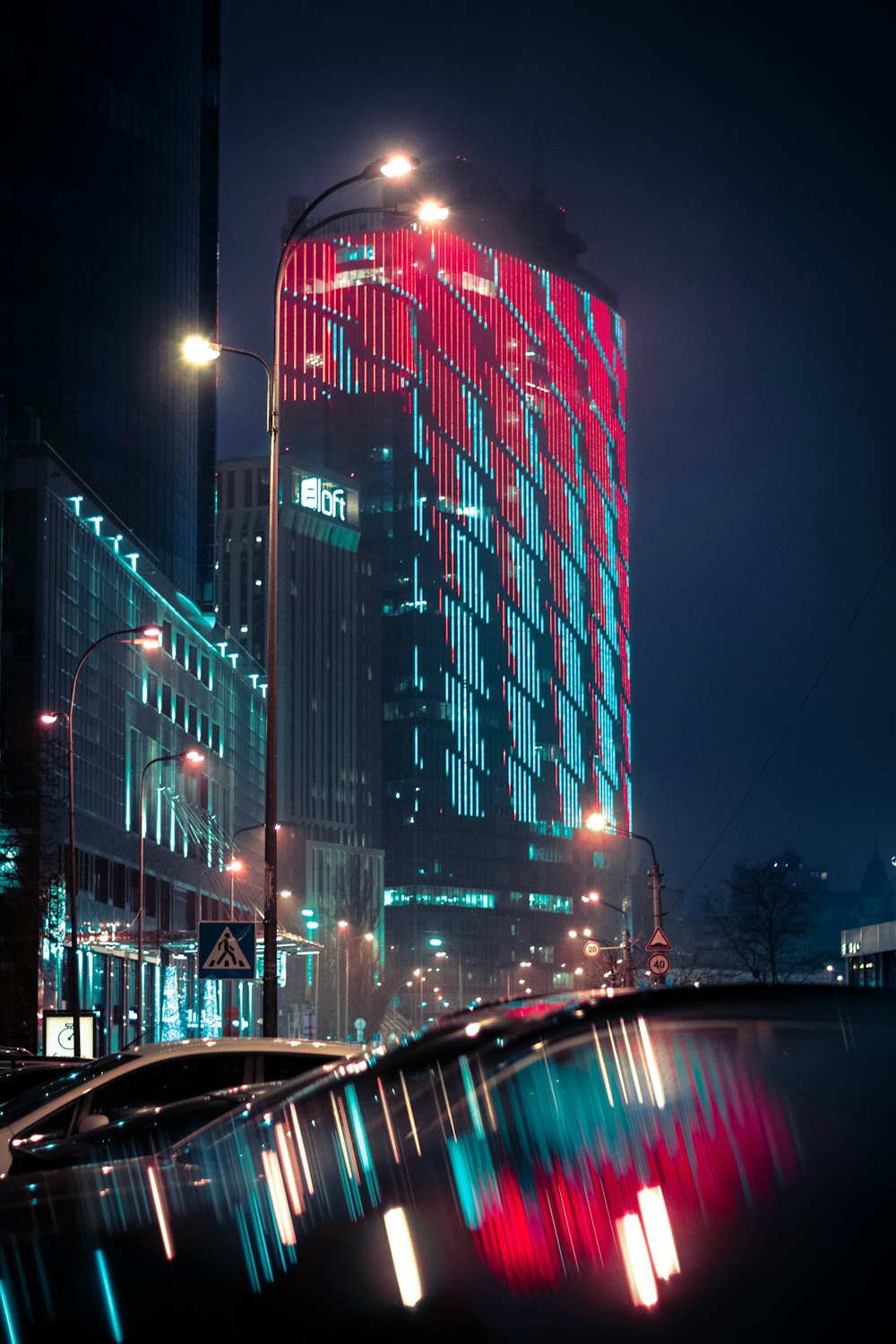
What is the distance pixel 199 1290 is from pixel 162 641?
79.9 m

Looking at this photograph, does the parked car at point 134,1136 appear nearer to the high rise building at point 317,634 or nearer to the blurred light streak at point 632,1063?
the blurred light streak at point 632,1063

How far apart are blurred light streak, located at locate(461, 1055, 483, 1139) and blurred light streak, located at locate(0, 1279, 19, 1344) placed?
1.08m

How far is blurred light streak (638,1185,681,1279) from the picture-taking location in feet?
9.64

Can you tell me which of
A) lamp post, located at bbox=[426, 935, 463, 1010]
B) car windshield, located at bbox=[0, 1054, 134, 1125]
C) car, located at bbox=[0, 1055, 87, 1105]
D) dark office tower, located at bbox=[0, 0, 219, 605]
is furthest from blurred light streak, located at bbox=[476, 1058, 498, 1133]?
lamp post, located at bbox=[426, 935, 463, 1010]

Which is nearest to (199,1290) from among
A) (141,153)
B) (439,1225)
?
(439,1225)

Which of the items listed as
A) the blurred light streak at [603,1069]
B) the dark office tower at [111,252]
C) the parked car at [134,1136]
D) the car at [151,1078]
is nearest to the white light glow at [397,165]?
the car at [151,1078]

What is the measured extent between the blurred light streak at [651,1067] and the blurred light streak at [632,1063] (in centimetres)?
3

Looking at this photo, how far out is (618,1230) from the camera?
307 cm

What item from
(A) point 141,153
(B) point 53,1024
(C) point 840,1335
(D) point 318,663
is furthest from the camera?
(D) point 318,663

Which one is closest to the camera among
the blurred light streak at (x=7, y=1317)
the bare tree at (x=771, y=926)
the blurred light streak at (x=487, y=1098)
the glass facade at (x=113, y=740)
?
the blurred light streak at (x=7, y=1317)

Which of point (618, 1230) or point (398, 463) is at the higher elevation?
point (398, 463)

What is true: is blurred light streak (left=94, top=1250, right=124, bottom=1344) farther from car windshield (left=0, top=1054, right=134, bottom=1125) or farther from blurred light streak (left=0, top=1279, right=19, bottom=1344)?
car windshield (left=0, top=1054, right=134, bottom=1125)

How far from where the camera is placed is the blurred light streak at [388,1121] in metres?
Answer: 3.53

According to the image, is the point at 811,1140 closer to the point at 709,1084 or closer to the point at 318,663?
the point at 709,1084
